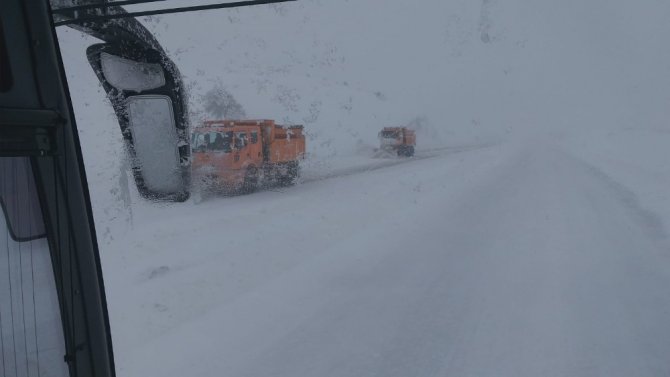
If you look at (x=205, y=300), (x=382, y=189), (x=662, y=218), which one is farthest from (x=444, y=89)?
(x=205, y=300)

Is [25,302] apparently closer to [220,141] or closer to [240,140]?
[220,141]

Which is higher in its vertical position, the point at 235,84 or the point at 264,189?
the point at 235,84

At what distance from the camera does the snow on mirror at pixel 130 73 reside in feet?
8.34

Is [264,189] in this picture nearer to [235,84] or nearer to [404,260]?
[404,260]

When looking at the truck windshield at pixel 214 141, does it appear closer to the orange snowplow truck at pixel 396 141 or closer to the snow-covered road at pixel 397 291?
the snow-covered road at pixel 397 291

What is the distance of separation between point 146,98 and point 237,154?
13.0m

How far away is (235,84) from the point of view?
40.0 meters

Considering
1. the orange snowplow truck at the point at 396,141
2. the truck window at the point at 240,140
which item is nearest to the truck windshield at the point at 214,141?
the truck window at the point at 240,140

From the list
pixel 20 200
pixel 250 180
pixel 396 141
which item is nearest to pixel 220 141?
pixel 250 180

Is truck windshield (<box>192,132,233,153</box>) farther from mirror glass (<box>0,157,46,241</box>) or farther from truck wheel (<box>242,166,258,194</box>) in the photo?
mirror glass (<box>0,157,46,241</box>)

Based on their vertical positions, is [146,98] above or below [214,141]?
above

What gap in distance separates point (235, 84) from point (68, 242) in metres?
39.7

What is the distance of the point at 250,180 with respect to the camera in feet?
53.0

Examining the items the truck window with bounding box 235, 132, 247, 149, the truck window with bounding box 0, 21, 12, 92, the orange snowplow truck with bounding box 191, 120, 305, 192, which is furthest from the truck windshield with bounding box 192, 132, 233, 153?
the truck window with bounding box 0, 21, 12, 92
